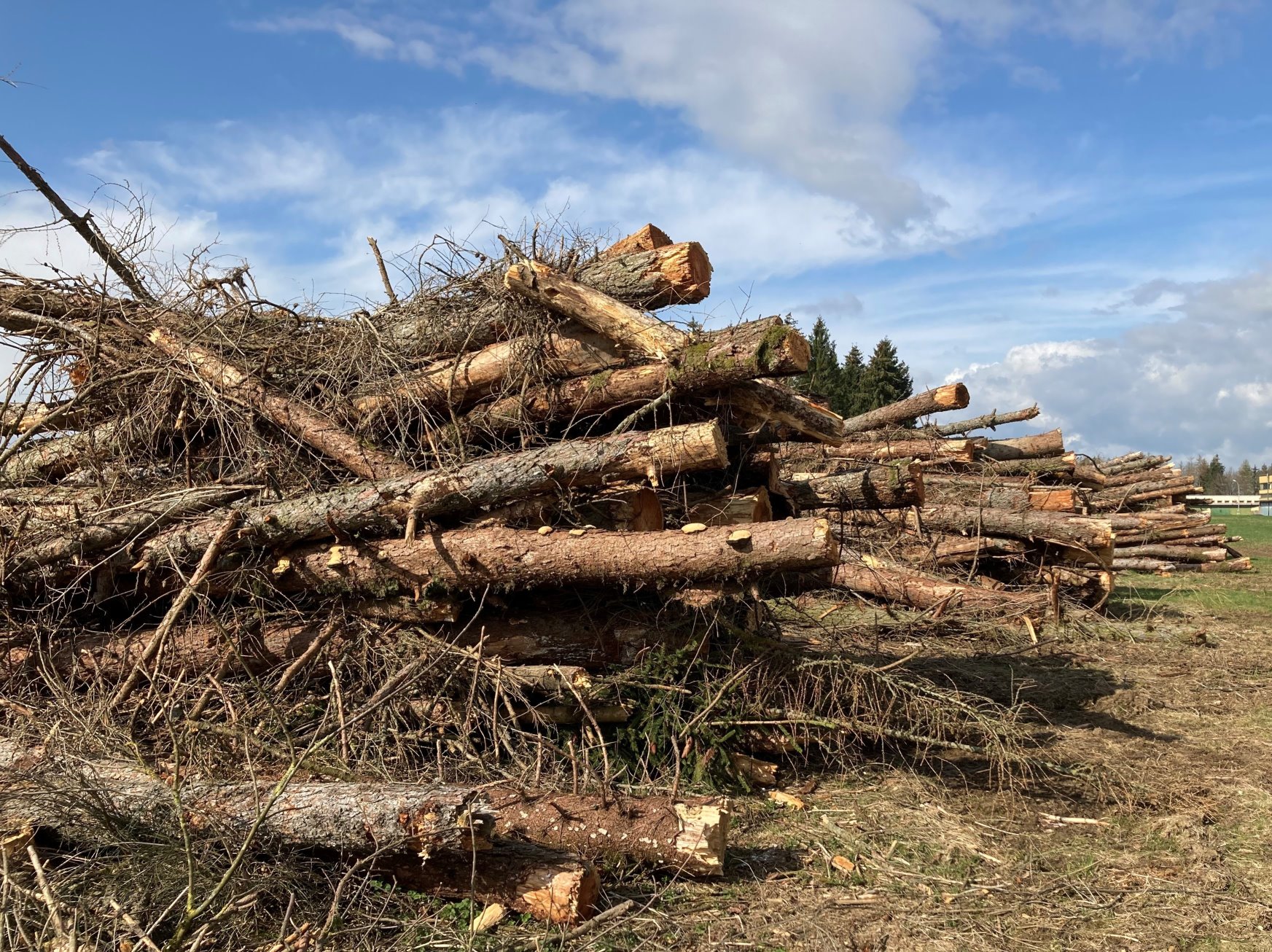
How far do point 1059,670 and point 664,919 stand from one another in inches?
218

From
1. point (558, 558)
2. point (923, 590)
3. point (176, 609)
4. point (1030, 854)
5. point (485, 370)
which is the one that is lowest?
point (1030, 854)

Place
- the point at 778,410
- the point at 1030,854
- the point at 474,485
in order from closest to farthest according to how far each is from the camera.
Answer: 1. the point at 1030,854
2. the point at 474,485
3. the point at 778,410

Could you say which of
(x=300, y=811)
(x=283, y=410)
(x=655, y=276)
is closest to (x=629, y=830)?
(x=300, y=811)

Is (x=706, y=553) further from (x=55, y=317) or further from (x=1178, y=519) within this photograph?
(x=1178, y=519)

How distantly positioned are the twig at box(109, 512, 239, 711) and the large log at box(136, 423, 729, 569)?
0.10 meters

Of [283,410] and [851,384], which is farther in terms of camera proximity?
[851,384]

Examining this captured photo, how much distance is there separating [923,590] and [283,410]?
5099mm

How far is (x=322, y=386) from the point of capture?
594cm

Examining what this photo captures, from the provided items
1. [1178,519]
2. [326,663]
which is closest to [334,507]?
[326,663]

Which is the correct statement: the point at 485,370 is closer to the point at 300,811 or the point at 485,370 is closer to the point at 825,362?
the point at 300,811

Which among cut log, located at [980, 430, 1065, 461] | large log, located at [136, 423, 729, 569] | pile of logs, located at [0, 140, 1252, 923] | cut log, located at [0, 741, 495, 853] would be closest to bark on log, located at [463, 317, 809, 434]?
pile of logs, located at [0, 140, 1252, 923]

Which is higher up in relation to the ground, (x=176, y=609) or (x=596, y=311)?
(x=596, y=311)

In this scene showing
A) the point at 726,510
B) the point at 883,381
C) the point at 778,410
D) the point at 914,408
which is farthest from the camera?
the point at 883,381

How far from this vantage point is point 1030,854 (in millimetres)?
4098
